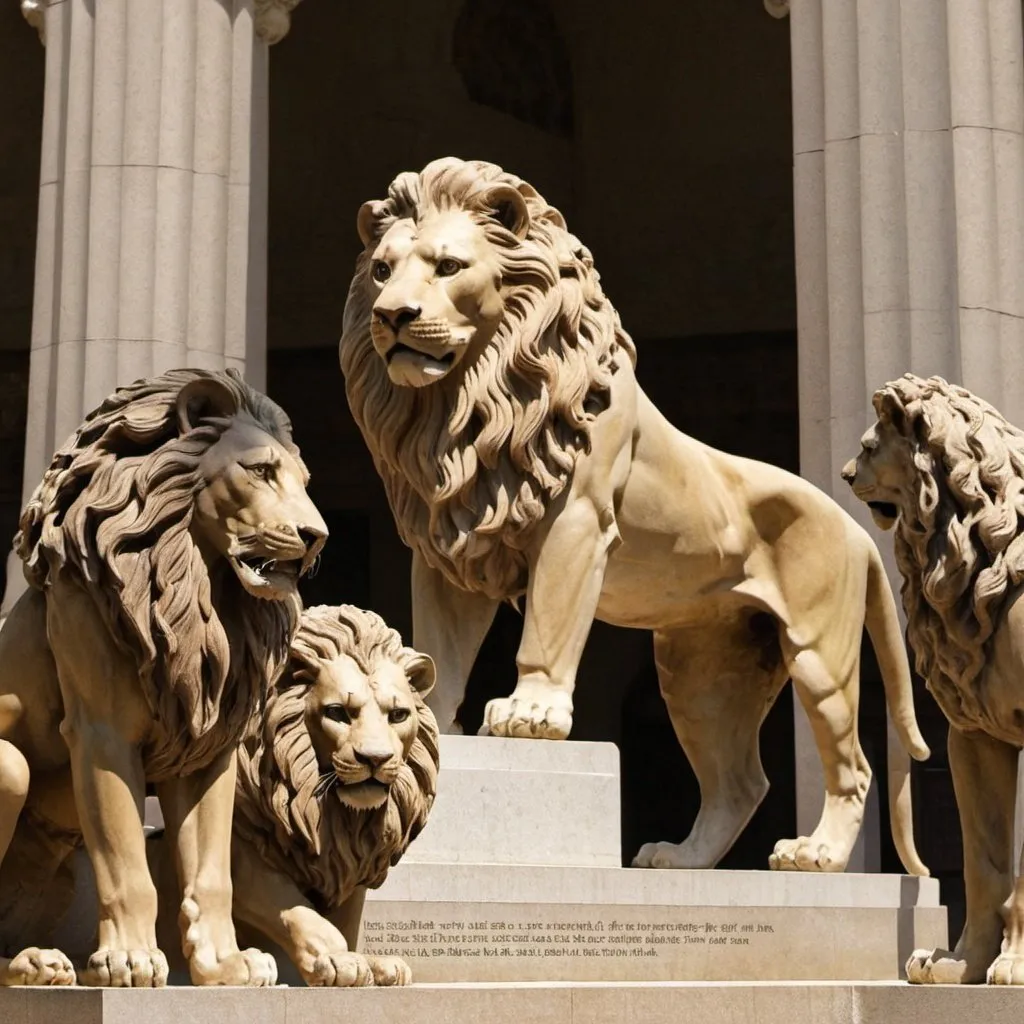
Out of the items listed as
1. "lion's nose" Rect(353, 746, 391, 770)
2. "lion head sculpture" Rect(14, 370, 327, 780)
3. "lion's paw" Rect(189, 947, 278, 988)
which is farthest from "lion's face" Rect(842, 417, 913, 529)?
"lion's paw" Rect(189, 947, 278, 988)

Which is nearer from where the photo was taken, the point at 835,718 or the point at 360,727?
the point at 360,727

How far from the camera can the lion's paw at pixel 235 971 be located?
21.1 feet

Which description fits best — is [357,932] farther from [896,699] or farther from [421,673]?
[896,699]

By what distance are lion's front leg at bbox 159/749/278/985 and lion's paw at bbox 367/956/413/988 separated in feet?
1.02

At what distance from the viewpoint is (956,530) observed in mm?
8234

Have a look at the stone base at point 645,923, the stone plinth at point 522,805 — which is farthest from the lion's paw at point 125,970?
the stone plinth at point 522,805

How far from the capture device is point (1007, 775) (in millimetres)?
8398

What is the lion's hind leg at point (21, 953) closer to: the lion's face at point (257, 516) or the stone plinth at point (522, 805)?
the lion's face at point (257, 516)

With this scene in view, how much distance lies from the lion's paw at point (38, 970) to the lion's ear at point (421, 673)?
1.45m

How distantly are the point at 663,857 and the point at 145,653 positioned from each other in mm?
4019

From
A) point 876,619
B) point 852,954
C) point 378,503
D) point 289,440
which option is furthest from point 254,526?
point 378,503

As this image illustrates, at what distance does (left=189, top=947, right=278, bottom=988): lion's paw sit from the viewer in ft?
21.1

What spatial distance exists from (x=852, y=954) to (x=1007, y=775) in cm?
141

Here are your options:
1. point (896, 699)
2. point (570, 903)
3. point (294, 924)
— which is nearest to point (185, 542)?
point (294, 924)
